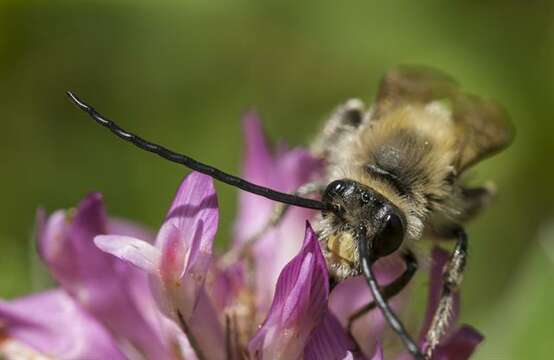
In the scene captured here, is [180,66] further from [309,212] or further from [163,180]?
[309,212]

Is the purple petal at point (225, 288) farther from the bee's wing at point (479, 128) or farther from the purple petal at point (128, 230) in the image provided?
the bee's wing at point (479, 128)

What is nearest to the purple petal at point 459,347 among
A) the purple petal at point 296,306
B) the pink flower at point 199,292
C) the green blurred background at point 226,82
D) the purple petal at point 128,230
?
the pink flower at point 199,292

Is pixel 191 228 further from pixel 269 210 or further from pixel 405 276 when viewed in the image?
pixel 269 210

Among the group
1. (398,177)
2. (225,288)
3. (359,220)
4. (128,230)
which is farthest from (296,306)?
(128,230)

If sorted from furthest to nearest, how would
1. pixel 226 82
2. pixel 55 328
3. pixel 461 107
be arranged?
pixel 226 82 < pixel 461 107 < pixel 55 328

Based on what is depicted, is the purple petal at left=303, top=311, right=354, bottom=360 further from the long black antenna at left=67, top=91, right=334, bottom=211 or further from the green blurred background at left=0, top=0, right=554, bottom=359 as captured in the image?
the green blurred background at left=0, top=0, right=554, bottom=359

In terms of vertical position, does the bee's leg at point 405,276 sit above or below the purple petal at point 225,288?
above
